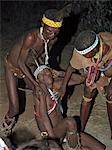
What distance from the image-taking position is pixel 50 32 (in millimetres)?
4117

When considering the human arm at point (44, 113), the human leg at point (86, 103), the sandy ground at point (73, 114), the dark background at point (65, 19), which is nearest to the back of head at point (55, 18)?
the human arm at point (44, 113)

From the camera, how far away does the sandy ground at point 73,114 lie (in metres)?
4.74

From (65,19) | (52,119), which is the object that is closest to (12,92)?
(52,119)

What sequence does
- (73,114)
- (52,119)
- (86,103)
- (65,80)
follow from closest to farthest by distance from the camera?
(52,119)
(65,80)
(86,103)
(73,114)

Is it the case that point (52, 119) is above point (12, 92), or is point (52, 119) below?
below

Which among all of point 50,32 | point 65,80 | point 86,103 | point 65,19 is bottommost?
point 65,19

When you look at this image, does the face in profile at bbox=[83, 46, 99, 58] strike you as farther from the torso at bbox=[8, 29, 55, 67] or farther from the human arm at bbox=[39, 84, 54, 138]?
the torso at bbox=[8, 29, 55, 67]

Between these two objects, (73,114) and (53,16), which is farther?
(73,114)

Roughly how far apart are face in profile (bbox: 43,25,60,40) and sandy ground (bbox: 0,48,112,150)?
1.21 meters

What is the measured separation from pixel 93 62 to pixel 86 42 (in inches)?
12.2

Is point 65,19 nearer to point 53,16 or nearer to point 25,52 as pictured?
point 25,52

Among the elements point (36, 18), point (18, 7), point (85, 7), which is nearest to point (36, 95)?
point (85, 7)

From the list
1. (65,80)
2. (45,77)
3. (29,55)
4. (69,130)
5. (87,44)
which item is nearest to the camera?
(87,44)

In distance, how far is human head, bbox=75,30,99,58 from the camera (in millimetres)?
3752
